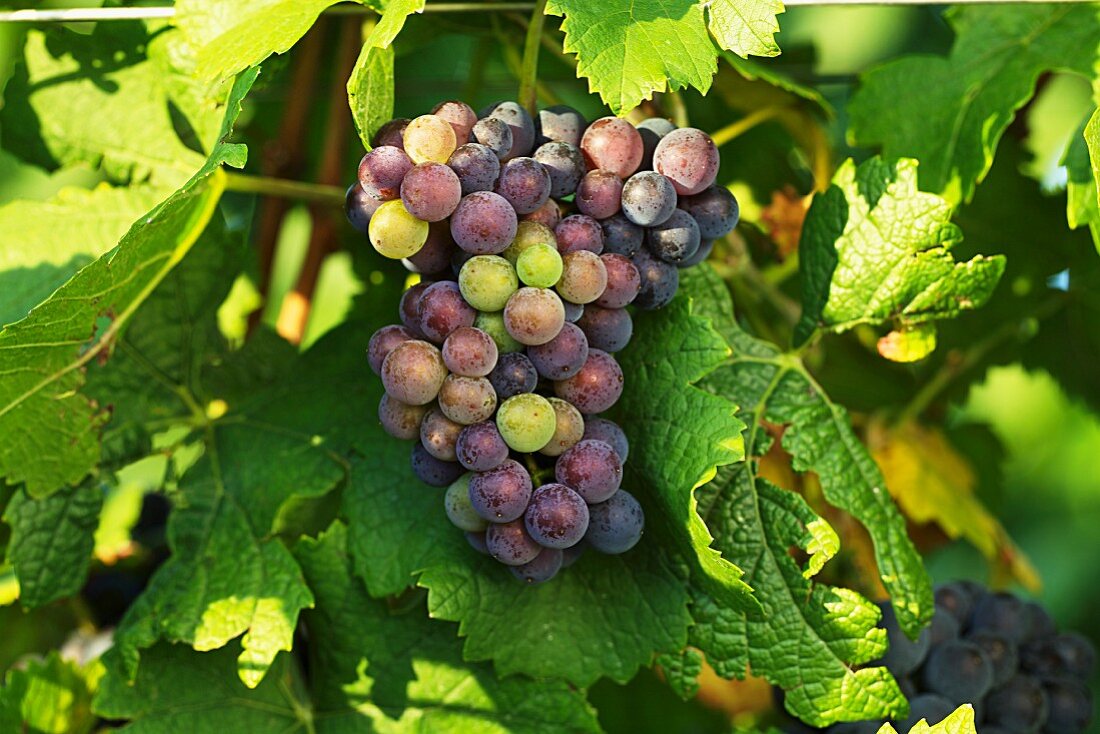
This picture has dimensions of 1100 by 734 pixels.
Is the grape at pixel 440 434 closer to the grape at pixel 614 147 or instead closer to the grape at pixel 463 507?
the grape at pixel 463 507

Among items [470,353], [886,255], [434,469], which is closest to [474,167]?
[470,353]

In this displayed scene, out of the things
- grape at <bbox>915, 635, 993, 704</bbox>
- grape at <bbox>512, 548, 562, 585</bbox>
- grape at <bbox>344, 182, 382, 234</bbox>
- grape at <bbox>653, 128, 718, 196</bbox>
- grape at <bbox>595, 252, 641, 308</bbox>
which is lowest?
grape at <bbox>915, 635, 993, 704</bbox>

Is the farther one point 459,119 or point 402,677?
point 402,677

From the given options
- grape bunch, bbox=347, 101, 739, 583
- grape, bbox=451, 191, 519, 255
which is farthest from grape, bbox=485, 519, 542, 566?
grape, bbox=451, 191, 519, 255

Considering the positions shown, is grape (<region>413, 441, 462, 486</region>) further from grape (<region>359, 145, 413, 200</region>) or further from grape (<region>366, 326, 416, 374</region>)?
grape (<region>359, 145, 413, 200</region>)

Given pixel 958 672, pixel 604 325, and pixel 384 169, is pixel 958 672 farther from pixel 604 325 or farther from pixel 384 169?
pixel 384 169
